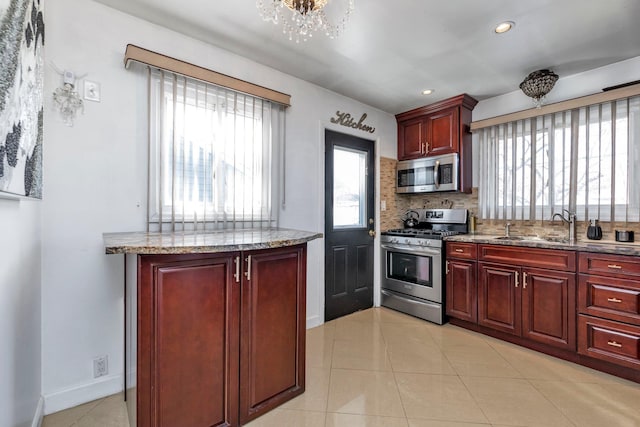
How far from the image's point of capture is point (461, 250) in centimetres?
299

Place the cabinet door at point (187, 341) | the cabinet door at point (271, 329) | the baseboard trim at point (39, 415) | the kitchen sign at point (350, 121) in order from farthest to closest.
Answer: the kitchen sign at point (350, 121) → the cabinet door at point (271, 329) → the baseboard trim at point (39, 415) → the cabinet door at point (187, 341)

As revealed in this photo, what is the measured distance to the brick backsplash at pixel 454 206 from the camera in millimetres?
2740

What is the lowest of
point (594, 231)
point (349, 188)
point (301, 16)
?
point (594, 231)

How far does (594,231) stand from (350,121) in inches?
99.7

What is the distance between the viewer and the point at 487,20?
1.97m

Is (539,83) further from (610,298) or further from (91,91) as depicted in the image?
(91,91)

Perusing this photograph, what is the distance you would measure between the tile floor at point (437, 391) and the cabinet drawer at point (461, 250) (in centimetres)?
79

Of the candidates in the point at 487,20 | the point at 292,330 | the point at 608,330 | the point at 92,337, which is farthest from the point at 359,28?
the point at 608,330

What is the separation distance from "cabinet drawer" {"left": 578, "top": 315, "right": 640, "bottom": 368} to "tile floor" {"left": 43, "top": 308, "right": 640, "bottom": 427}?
15 centimetres

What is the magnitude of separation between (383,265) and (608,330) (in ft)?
6.66

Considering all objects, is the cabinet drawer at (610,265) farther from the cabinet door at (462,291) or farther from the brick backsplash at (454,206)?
the cabinet door at (462,291)

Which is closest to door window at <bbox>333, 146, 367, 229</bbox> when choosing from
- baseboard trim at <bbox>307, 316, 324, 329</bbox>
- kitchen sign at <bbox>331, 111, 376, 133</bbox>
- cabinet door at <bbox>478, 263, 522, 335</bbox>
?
kitchen sign at <bbox>331, 111, 376, 133</bbox>

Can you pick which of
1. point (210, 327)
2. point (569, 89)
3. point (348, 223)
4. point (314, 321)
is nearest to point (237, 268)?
point (210, 327)

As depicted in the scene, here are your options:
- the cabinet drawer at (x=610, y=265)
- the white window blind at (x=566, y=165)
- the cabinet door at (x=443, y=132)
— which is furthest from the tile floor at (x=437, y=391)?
the cabinet door at (x=443, y=132)
